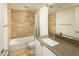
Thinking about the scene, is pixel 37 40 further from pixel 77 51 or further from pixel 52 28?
pixel 77 51

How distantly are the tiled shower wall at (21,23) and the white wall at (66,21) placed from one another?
41 centimetres

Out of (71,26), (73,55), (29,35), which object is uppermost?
(71,26)

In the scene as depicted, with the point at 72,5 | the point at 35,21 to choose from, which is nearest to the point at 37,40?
the point at 35,21

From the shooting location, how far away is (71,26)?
1591mm

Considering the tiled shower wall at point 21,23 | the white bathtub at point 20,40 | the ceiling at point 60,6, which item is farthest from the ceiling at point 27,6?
the white bathtub at point 20,40

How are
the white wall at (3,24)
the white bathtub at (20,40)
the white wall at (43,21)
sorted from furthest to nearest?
1. the white wall at (43,21)
2. the white bathtub at (20,40)
3. the white wall at (3,24)

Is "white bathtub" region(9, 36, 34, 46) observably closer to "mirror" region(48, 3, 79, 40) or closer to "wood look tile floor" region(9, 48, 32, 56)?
"wood look tile floor" region(9, 48, 32, 56)

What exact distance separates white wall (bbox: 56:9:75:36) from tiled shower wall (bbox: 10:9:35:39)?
414mm

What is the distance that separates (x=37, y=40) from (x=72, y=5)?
2.39 ft

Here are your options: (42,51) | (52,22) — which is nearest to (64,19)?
(52,22)

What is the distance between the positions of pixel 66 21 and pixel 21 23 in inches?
26.8

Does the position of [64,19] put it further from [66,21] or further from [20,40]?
[20,40]

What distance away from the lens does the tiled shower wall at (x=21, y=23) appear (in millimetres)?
1497

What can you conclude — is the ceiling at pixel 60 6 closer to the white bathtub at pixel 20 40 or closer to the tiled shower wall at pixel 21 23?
the tiled shower wall at pixel 21 23
